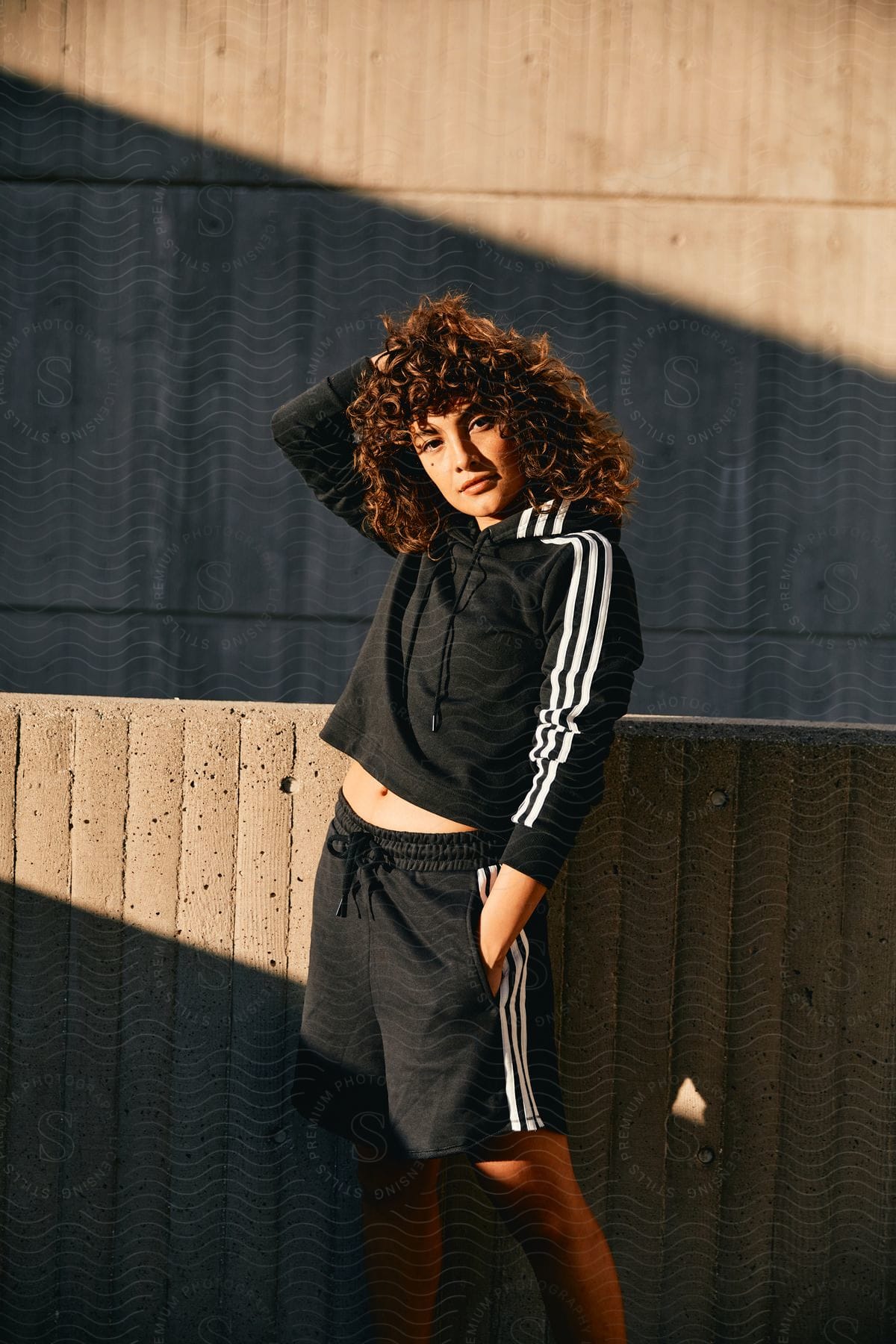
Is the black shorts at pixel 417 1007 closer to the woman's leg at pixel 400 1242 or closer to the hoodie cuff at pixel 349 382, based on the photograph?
the woman's leg at pixel 400 1242

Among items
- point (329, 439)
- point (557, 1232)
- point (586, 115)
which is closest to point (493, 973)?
point (557, 1232)

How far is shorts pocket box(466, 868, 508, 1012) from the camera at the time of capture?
1.52m

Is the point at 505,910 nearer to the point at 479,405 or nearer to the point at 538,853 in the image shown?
the point at 538,853

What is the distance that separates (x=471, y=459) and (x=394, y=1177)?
1206mm

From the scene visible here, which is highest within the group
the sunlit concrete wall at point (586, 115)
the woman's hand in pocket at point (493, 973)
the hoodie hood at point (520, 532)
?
the sunlit concrete wall at point (586, 115)

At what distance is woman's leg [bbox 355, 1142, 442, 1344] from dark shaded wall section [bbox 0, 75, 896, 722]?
333cm

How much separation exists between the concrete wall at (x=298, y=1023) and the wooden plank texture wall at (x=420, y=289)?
9.41ft

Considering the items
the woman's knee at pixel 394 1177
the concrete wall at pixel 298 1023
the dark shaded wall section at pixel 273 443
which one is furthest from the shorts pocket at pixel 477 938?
the dark shaded wall section at pixel 273 443

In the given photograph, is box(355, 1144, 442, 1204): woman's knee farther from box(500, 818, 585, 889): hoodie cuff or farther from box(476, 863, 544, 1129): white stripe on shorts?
box(500, 818, 585, 889): hoodie cuff

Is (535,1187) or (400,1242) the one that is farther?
(400,1242)

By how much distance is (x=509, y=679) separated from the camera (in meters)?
1.59

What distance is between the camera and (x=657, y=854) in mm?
2027

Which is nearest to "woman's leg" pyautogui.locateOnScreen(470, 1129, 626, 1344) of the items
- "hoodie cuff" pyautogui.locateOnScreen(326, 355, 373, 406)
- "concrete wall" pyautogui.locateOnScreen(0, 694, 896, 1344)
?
"concrete wall" pyautogui.locateOnScreen(0, 694, 896, 1344)

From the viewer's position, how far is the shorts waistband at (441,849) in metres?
1.61
